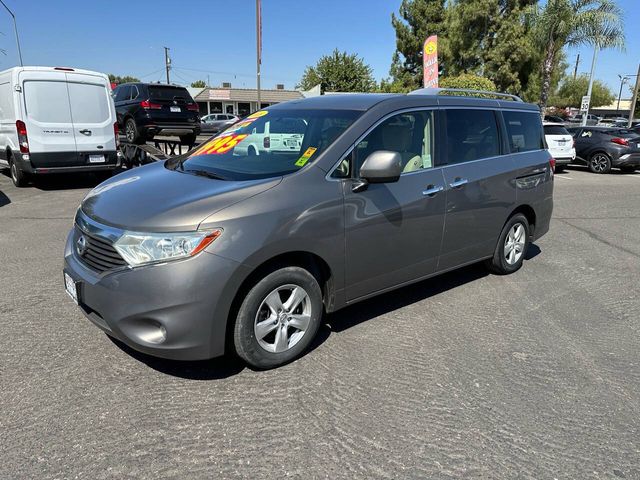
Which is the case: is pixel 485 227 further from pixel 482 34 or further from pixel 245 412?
pixel 482 34

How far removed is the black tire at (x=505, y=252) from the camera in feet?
16.4

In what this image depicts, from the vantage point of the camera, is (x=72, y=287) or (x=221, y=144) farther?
(x=221, y=144)

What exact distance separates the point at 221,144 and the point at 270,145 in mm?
620

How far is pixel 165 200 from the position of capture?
297 cm

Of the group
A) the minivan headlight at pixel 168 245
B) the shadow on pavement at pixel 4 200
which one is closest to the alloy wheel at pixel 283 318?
the minivan headlight at pixel 168 245

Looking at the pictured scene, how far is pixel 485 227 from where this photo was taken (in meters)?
4.62

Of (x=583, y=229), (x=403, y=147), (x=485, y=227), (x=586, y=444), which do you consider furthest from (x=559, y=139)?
(x=586, y=444)

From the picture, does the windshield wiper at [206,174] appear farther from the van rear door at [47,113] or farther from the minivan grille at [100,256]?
the van rear door at [47,113]

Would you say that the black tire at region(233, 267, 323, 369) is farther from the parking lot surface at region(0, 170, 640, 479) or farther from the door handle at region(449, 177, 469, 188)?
the door handle at region(449, 177, 469, 188)

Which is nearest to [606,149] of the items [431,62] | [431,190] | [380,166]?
[431,62]

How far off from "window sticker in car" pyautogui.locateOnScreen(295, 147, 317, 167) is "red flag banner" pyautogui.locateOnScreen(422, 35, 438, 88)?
14.3 metres

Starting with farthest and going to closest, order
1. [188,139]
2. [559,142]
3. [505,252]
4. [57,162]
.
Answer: [559,142], [188,139], [57,162], [505,252]

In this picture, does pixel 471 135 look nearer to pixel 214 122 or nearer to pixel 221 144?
pixel 221 144

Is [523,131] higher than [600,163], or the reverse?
[523,131]
